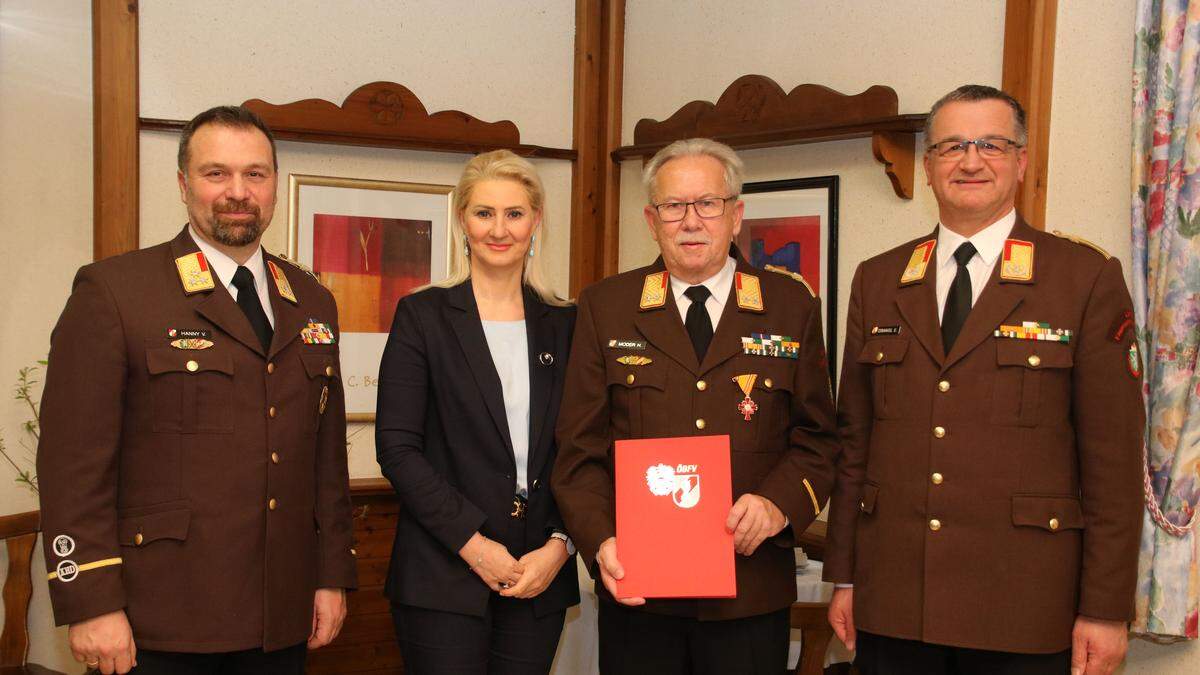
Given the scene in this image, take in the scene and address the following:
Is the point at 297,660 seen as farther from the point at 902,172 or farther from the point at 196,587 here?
the point at 902,172

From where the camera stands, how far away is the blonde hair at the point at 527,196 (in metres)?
2.44

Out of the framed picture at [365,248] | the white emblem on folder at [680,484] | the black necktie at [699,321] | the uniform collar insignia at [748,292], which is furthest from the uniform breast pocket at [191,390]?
the framed picture at [365,248]

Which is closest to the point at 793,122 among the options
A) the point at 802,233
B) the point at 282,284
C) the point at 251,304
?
the point at 802,233

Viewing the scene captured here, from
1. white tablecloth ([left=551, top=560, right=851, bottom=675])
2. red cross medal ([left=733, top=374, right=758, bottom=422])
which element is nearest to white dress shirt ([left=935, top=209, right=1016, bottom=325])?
red cross medal ([left=733, top=374, right=758, bottom=422])

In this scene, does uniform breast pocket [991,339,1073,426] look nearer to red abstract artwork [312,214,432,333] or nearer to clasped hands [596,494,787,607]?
clasped hands [596,494,787,607]

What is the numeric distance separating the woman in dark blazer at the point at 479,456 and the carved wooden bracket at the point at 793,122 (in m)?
1.28

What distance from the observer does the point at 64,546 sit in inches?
74.8

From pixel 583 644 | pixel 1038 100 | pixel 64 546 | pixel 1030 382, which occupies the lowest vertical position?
pixel 583 644

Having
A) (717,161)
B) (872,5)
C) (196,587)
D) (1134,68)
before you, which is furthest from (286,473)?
(872,5)

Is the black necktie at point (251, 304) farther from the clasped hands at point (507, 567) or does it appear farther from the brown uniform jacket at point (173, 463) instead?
the clasped hands at point (507, 567)

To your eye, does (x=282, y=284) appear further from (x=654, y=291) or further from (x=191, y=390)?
(x=654, y=291)

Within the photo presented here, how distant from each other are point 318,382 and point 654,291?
29.7 inches

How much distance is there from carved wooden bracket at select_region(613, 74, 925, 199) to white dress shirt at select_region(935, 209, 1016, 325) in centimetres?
106

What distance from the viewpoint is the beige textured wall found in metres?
3.34
